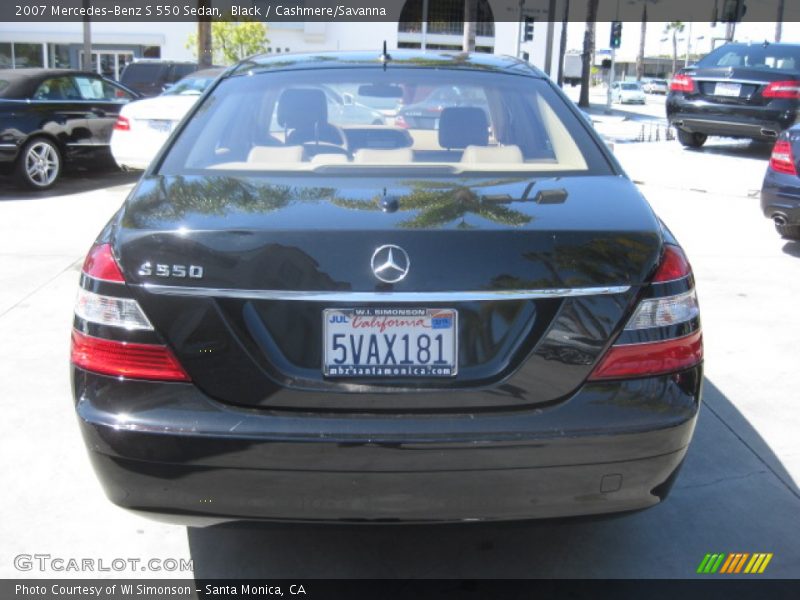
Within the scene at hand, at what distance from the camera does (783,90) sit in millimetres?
13320

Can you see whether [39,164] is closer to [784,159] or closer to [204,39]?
[784,159]

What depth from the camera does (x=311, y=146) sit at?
11.2 ft

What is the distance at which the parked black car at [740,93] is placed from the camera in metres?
13.4

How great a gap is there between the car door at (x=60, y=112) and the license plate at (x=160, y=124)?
1.30 m

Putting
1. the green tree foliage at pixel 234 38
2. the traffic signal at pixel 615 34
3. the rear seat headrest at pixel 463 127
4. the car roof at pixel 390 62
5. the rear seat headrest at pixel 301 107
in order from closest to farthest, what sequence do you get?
the rear seat headrest at pixel 463 127 < the rear seat headrest at pixel 301 107 < the car roof at pixel 390 62 < the traffic signal at pixel 615 34 < the green tree foliage at pixel 234 38

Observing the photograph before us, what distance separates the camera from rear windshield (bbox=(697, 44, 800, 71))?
14.5 m

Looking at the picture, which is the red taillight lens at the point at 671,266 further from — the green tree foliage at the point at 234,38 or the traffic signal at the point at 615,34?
the green tree foliage at the point at 234,38

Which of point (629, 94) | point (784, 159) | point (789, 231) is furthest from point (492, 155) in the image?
point (629, 94)

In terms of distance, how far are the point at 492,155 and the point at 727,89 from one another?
11989mm

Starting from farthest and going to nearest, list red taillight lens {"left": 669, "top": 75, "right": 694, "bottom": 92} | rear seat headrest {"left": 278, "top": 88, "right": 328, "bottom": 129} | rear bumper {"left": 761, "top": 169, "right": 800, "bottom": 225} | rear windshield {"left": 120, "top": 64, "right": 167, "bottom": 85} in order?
rear windshield {"left": 120, "top": 64, "right": 167, "bottom": 85} → red taillight lens {"left": 669, "top": 75, "right": 694, "bottom": 92} → rear bumper {"left": 761, "top": 169, "right": 800, "bottom": 225} → rear seat headrest {"left": 278, "top": 88, "right": 328, "bottom": 129}

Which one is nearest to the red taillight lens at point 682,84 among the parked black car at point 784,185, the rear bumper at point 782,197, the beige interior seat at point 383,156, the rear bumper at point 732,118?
the rear bumper at point 732,118

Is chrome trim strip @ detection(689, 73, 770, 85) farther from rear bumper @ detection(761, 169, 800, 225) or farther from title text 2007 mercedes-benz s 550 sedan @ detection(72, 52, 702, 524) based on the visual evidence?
title text 2007 mercedes-benz s 550 sedan @ detection(72, 52, 702, 524)

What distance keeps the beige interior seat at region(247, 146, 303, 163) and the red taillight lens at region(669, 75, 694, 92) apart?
12553mm

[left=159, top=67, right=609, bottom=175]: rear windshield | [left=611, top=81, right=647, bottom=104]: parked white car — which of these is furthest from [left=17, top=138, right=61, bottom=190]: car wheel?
[left=611, top=81, right=647, bottom=104]: parked white car
